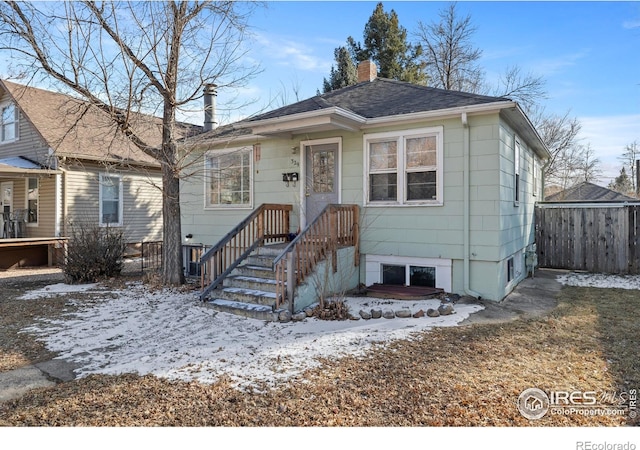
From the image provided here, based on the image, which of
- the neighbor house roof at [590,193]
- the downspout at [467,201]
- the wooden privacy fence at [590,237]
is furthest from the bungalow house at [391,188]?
the neighbor house roof at [590,193]

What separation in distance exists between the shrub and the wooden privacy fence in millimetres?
11389

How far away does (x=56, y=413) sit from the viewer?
2990 millimetres

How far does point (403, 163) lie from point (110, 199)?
11.3m

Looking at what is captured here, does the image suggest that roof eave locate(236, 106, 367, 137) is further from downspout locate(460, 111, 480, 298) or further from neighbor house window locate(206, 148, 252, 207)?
downspout locate(460, 111, 480, 298)

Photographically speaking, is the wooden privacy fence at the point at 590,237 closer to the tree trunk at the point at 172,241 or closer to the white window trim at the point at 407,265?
the white window trim at the point at 407,265

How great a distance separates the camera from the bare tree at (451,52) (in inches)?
821

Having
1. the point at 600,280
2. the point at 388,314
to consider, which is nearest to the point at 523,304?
the point at 388,314

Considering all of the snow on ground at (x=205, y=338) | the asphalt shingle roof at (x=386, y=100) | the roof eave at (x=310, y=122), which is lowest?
the snow on ground at (x=205, y=338)

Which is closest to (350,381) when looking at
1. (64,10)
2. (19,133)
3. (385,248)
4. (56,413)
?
(56,413)

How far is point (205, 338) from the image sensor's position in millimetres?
4980

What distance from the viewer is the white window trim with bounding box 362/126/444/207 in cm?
705
